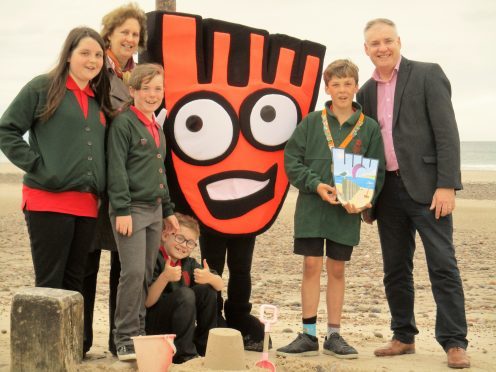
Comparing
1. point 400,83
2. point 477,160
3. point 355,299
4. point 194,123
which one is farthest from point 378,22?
point 477,160

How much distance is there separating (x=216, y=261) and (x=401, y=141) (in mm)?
1339

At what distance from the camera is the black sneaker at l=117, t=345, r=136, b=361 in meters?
3.97

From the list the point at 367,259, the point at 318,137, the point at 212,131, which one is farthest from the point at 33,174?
the point at 367,259

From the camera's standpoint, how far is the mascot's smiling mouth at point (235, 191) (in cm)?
452

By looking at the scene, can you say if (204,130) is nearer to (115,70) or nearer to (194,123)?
(194,123)

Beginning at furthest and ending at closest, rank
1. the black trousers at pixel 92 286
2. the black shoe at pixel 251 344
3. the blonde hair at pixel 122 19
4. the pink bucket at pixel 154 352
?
1. the black shoe at pixel 251 344
2. the black trousers at pixel 92 286
3. the blonde hair at pixel 122 19
4. the pink bucket at pixel 154 352

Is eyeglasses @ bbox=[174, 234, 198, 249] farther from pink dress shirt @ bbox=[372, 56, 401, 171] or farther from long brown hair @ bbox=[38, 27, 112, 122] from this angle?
pink dress shirt @ bbox=[372, 56, 401, 171]

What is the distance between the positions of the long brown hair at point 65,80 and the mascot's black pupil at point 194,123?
55 centimetres

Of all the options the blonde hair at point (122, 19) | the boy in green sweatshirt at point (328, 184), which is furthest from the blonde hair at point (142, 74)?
the boy in green sweatshirt at point (328, 184)

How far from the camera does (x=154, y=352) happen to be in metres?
3.78

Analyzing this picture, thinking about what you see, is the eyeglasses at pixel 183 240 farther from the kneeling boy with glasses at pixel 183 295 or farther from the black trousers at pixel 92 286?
the black trousers at pixel 92 286

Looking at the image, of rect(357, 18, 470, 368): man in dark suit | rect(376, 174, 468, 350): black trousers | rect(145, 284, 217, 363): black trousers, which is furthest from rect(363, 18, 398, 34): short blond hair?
rect(145, 284, 217, 363): black trousers

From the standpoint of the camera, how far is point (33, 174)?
3.81 meters

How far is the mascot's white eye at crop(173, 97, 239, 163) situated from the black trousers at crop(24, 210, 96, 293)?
2.58 ft
